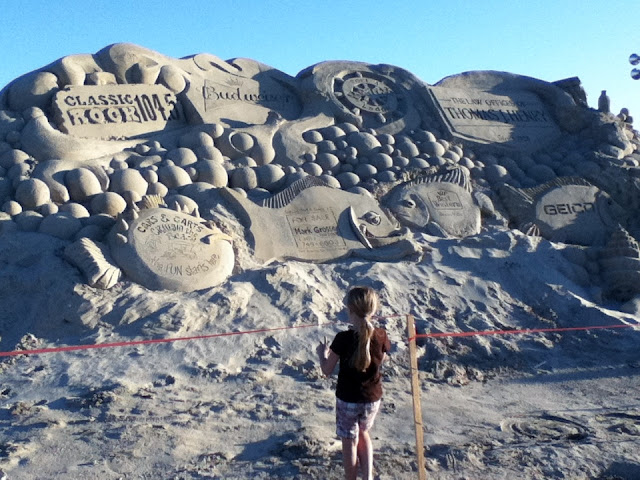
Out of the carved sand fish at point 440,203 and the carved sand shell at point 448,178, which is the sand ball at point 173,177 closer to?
the carved sand fish at point 440,203

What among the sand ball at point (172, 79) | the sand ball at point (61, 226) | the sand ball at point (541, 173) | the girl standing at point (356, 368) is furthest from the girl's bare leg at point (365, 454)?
the sand ball at point (541, 173)

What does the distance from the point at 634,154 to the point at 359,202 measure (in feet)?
15.6

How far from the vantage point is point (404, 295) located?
639cm

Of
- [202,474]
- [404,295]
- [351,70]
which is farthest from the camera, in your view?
[351,70]

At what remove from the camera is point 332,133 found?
8.46m

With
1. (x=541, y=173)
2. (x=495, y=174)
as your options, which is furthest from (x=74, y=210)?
(x=541, y=173)

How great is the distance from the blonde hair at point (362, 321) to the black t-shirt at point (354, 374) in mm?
37

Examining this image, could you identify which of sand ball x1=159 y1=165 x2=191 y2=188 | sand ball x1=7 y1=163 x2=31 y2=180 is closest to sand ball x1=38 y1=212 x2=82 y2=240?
sand ball x1=7 y1=163 x2=31 y2=180

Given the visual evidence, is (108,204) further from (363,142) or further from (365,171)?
(363,142)

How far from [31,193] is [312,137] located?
10.9 feet

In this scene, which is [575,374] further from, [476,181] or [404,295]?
[476,181]

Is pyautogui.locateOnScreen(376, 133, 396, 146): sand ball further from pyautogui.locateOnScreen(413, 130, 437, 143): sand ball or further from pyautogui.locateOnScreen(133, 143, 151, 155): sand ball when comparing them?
pyautogui.locateOnScreen(133, 143, 151, 155): sand ball

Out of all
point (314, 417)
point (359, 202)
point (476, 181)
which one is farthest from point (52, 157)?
point (476, 181)

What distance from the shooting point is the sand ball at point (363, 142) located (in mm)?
8352
